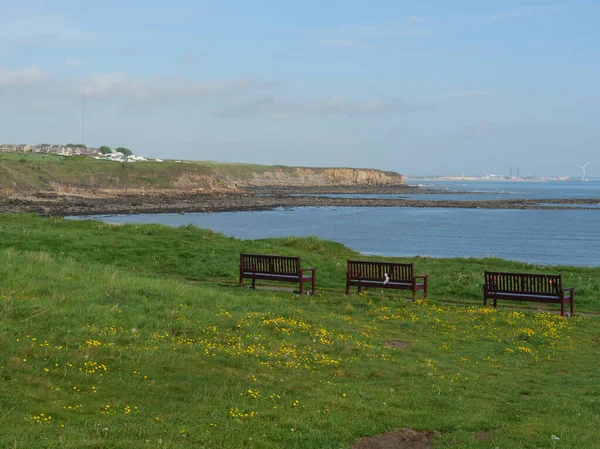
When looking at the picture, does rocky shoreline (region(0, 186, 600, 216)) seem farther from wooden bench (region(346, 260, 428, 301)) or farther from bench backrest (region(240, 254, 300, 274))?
wooden bench (region(346, 260, 428, 301))

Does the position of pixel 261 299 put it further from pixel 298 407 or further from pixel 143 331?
pixel 298 407

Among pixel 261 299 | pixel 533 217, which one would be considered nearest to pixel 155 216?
pixel 533 217

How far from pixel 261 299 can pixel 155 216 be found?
70.8 meters

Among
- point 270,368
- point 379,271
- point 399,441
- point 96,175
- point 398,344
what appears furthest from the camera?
point 96,175

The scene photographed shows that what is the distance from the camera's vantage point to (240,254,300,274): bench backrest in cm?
1956

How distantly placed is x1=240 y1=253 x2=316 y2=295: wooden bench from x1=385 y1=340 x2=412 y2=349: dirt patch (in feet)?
19.7

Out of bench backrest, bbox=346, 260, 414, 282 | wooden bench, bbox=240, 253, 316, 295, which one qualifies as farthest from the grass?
bench backrest, bbox=346, 260, 414, 282

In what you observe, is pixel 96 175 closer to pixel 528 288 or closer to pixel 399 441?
pixel 528 288

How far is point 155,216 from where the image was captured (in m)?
85.0

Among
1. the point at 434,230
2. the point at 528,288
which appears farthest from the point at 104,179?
the point at 528,288

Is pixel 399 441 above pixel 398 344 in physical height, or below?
above

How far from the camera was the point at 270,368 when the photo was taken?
1019 cm

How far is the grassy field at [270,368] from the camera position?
7.38 m

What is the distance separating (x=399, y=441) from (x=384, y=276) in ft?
36.8
